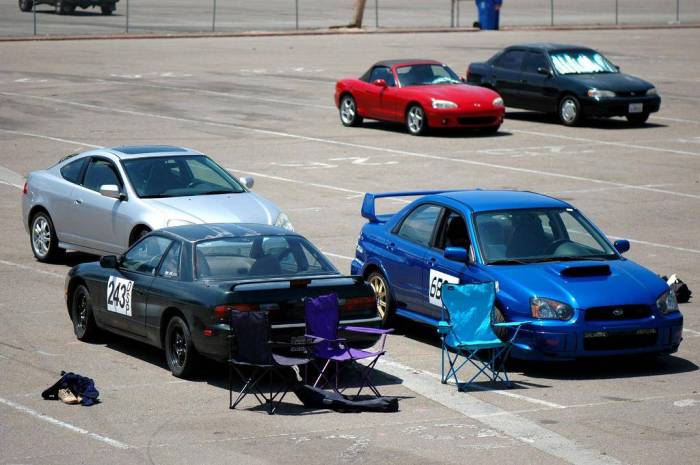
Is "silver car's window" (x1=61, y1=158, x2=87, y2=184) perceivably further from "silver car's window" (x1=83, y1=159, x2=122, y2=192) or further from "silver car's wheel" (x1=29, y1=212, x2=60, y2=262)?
"silver car's wheel" (x1=29, y1=212, x2=60, y2=262)

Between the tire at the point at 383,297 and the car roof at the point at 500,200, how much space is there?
104 centimetres

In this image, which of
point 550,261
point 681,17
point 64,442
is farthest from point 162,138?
point 681,17

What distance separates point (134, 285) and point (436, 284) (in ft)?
9.20

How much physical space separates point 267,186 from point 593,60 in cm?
1114

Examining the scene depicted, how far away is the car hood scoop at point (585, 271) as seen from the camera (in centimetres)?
1230

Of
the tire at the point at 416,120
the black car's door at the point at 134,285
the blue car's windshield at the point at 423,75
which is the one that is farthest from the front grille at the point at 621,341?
the blue car's windshield at the point at 423,75

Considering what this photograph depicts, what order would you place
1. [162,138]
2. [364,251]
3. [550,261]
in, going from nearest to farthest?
[550,261], [364,251], [162,138]

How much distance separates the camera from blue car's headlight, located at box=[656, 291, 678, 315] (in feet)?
39.9

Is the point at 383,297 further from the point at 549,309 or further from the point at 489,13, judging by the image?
the point at 489,13

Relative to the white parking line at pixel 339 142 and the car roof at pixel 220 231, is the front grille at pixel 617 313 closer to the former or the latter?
the car roof at pixel 220 231

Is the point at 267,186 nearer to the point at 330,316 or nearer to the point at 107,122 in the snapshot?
the point at 107,122

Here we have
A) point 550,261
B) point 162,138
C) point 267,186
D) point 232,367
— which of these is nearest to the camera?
point 232,367

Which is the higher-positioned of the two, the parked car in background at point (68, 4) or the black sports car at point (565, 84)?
the parked car in background at point (68, 4)

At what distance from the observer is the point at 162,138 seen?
27.9m
